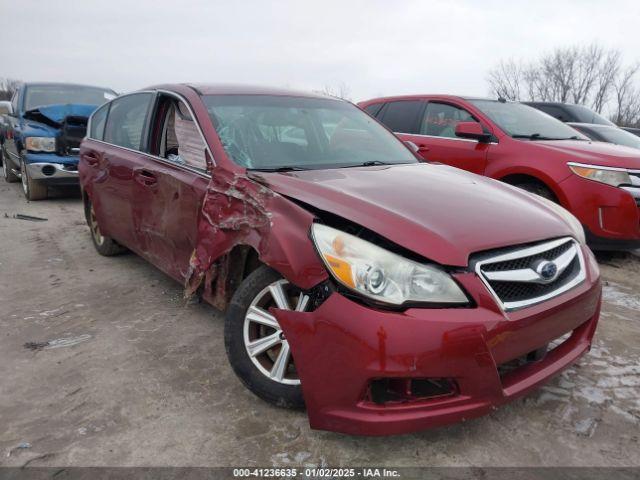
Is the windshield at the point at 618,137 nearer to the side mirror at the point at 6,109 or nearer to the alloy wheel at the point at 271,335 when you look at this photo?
the alloy wheel at the point at 271,335

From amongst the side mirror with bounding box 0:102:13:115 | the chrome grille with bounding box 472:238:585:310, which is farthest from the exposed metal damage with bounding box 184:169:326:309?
the side mirror with bounding box 0:102:13:115

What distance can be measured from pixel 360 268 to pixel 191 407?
115 cm

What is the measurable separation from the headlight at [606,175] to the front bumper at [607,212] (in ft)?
0.15

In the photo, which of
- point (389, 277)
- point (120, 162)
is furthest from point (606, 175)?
point (120, 162)

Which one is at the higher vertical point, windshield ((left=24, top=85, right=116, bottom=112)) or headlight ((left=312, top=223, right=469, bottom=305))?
windshield ((left=24, top=85, right=116, bottom=112))

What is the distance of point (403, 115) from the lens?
6.40 meters

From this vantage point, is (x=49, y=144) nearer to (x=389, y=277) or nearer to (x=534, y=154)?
(x=534, y=154)

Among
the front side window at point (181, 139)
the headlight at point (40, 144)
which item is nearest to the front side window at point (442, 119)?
the front side window at point (181, 139)

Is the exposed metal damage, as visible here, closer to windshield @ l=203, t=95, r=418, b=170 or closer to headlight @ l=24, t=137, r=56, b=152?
windshield @ l=203, t=95, r=418, b=170

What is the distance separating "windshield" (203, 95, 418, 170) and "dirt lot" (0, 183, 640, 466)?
1.21 m

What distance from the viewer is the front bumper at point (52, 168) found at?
7484mm

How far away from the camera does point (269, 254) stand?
2297 millimetres

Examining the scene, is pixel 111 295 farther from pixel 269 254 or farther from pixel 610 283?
pixel 610 283

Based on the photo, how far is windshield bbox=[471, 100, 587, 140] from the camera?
5.43 meters
